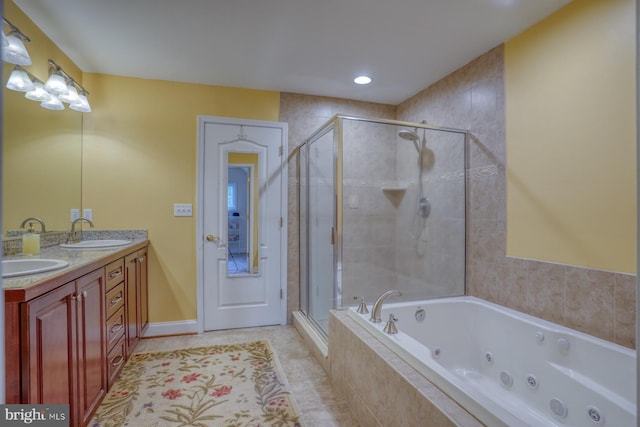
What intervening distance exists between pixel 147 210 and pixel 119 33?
1.36m

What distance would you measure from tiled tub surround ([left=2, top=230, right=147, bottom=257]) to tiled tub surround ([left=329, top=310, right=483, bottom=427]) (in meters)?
1.88

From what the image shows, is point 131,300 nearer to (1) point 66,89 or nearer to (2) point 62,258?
(2) point 62,258

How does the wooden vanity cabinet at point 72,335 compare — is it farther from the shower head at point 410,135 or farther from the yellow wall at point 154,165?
the shower head at point 410,135

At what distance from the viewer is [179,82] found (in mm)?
2902

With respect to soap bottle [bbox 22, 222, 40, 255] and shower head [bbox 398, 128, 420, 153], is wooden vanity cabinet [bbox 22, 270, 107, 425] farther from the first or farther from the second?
shower head [bbox 398, 128, 420, 153]

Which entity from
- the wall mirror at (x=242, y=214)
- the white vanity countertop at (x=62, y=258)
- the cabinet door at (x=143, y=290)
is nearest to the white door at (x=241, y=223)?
the wall mirror at (x=242, y=214)

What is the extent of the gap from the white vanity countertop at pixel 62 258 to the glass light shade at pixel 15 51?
1.08 metres

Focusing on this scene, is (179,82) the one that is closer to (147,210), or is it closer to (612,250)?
(147,210)

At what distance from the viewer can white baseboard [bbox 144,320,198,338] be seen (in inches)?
112

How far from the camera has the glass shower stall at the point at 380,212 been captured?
2467mm

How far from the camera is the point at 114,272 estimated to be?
201cm

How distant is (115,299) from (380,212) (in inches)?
81.3

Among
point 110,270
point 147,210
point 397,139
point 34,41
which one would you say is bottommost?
point 110,270

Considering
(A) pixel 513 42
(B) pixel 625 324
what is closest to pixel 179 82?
(A) pixel 513 42
